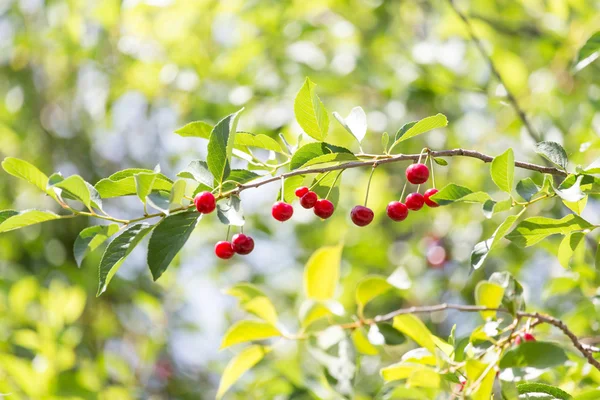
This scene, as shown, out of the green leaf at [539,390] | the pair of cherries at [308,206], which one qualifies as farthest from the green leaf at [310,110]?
the green leaf at [539,390]

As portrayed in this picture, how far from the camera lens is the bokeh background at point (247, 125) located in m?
2.74

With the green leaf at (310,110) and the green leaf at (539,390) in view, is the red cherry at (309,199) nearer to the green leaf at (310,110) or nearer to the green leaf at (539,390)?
the green leaf at (310,110)

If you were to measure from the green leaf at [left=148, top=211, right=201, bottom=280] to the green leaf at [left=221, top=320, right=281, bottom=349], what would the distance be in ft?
1.57

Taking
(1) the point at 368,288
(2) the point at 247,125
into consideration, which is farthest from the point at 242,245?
(2) the point at 247,125

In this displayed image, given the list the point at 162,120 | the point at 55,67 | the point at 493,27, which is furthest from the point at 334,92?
the point at 55,67

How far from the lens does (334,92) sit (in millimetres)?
2965

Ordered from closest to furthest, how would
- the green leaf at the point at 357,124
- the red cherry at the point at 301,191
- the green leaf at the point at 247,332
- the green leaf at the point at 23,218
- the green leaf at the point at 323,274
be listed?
1. the green leaf at the point at 23,218
2. the green leaf at the point at 357,124
3. the red cherry at the point at 301,191
4. the green leaf at the point at 247,332
5. the green leaf at the point at 323,274

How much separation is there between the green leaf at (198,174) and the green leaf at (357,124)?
254 mm

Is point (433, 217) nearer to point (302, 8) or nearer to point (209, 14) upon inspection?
point (302, 8)

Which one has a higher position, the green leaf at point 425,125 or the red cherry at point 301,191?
the green leaf at point 425,125

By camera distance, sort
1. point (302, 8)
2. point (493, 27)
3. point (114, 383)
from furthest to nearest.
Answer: point (114, 383) → point (302, 8) → point (493, 27)

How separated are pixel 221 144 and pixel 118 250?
0.79ft

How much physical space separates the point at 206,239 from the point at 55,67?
149cm

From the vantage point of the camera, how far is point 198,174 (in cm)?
112
